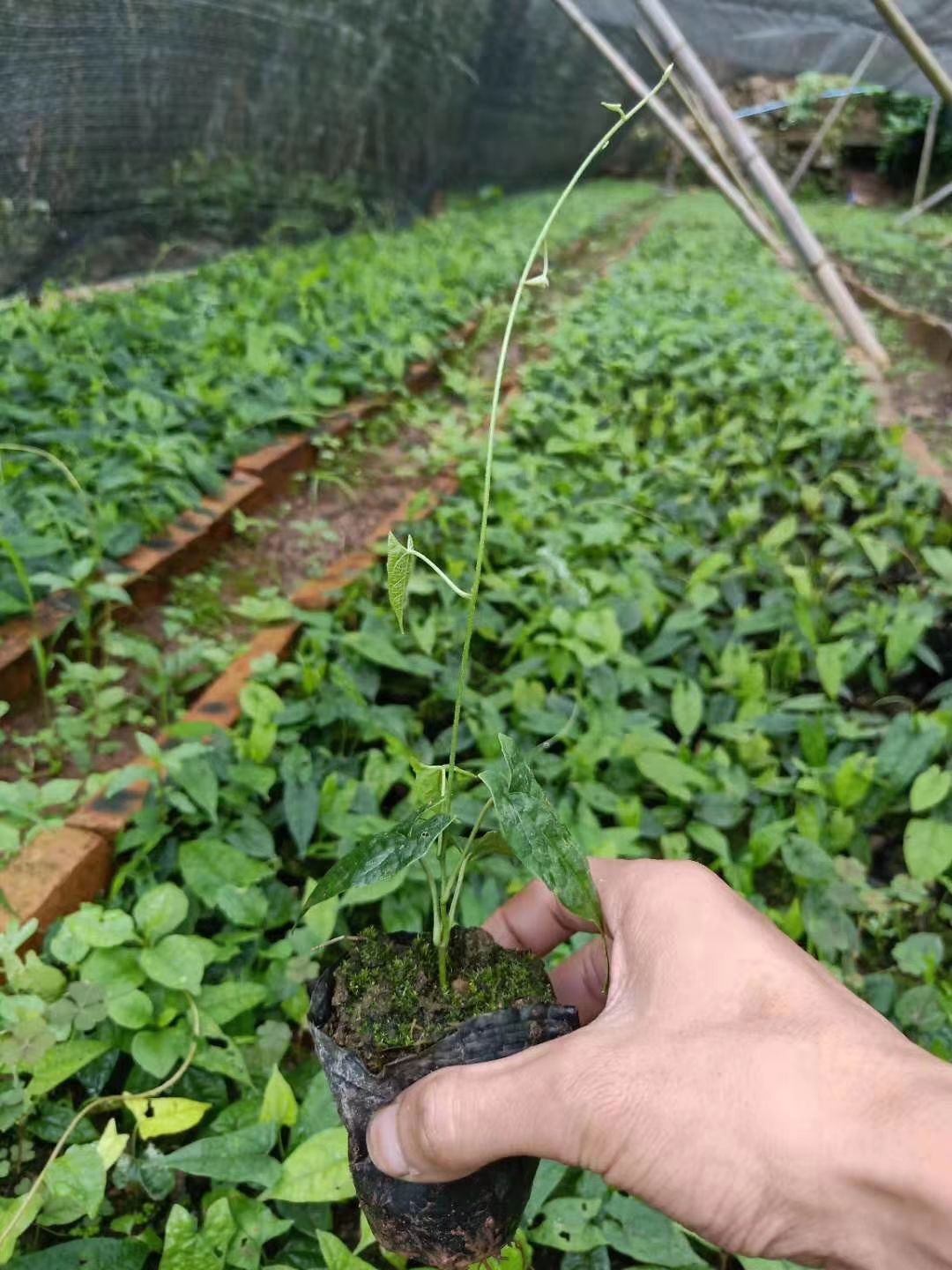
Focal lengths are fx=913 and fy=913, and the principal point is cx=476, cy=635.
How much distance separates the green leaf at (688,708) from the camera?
201 cm

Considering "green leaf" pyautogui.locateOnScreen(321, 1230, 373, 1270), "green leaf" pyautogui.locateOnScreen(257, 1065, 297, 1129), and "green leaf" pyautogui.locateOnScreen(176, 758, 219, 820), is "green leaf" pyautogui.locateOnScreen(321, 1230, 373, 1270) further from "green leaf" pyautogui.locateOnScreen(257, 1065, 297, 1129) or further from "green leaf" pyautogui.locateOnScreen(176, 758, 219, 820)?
→ "green leaf" pyautogui.locateOnScreen(176, 758, 219, 820)

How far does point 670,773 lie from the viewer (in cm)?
180

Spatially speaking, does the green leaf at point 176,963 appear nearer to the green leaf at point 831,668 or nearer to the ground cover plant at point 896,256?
the green leaf at point 831,668

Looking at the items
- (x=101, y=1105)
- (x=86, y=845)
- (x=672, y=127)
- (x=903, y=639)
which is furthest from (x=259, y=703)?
(x=672, y=127)

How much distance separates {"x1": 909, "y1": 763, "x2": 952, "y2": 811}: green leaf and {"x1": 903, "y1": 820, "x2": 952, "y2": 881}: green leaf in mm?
42

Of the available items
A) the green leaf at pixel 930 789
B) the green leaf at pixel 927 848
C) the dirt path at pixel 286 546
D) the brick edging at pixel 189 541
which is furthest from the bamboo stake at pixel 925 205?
the green leaf at pixel 927 848

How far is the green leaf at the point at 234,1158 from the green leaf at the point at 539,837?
0.62m

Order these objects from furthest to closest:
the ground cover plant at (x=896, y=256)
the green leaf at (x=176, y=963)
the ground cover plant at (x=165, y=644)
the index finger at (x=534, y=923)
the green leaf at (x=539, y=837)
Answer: the ground cover plant at (x=896, y=256), the ground cover plant at (x=165, y=644), the green leaf at (x=176, y=963), the index finger at (x=534, y=923), the green leaf at (x=539, y=837)

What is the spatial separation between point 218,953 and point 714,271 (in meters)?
7.16

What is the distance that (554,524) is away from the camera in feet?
9.35

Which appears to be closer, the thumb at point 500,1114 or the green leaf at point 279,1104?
the thumb at point 500,1114

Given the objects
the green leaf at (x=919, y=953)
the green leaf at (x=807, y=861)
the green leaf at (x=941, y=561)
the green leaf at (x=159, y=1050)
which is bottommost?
the green leaf at (x=919, y=953)

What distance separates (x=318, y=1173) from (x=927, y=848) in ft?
3.97

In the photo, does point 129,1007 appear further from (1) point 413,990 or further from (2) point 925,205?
(2) point 925,205
